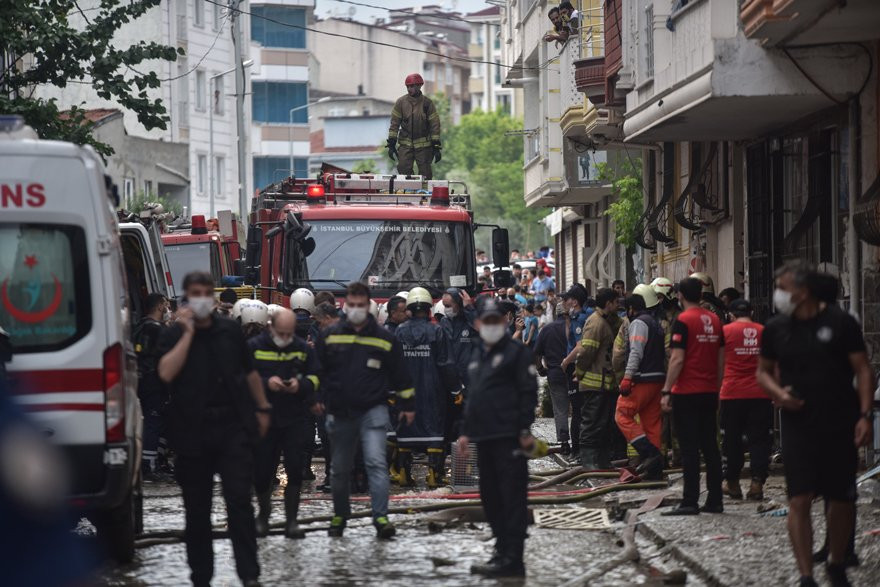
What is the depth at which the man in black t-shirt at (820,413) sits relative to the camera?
952 centimetres

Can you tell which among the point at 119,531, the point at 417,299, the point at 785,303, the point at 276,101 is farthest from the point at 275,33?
the point at 785,303

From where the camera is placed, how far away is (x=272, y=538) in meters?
13.1

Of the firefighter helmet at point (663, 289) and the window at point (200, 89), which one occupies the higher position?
the window at point (200, 89)

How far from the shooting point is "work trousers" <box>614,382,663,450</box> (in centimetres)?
1569

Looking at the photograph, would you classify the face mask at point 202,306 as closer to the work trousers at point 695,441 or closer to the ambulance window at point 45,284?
the ambulance window at point 45,284

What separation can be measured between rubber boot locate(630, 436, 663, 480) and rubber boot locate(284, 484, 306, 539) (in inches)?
154

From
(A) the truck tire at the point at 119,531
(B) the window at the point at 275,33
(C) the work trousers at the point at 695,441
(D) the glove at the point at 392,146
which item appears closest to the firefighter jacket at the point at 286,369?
(A) the truck tire at the point at 119,531

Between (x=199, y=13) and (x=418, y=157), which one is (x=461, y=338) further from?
(x=199, y=13)

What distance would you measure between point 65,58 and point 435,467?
7.77 meters

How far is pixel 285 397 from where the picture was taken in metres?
13.0

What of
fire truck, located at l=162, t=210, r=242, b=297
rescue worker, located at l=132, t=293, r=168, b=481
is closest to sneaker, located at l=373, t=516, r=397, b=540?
rescue worker, located at l=132, t=293, r=168, b=481

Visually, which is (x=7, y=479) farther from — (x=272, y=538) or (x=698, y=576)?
(x=272, y=538)

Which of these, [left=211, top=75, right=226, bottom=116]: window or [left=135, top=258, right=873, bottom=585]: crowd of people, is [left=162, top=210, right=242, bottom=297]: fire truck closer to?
[left=135, top=258, right=873, bottom=585]: crowd of people

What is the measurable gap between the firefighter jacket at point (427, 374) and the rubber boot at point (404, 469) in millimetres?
242
